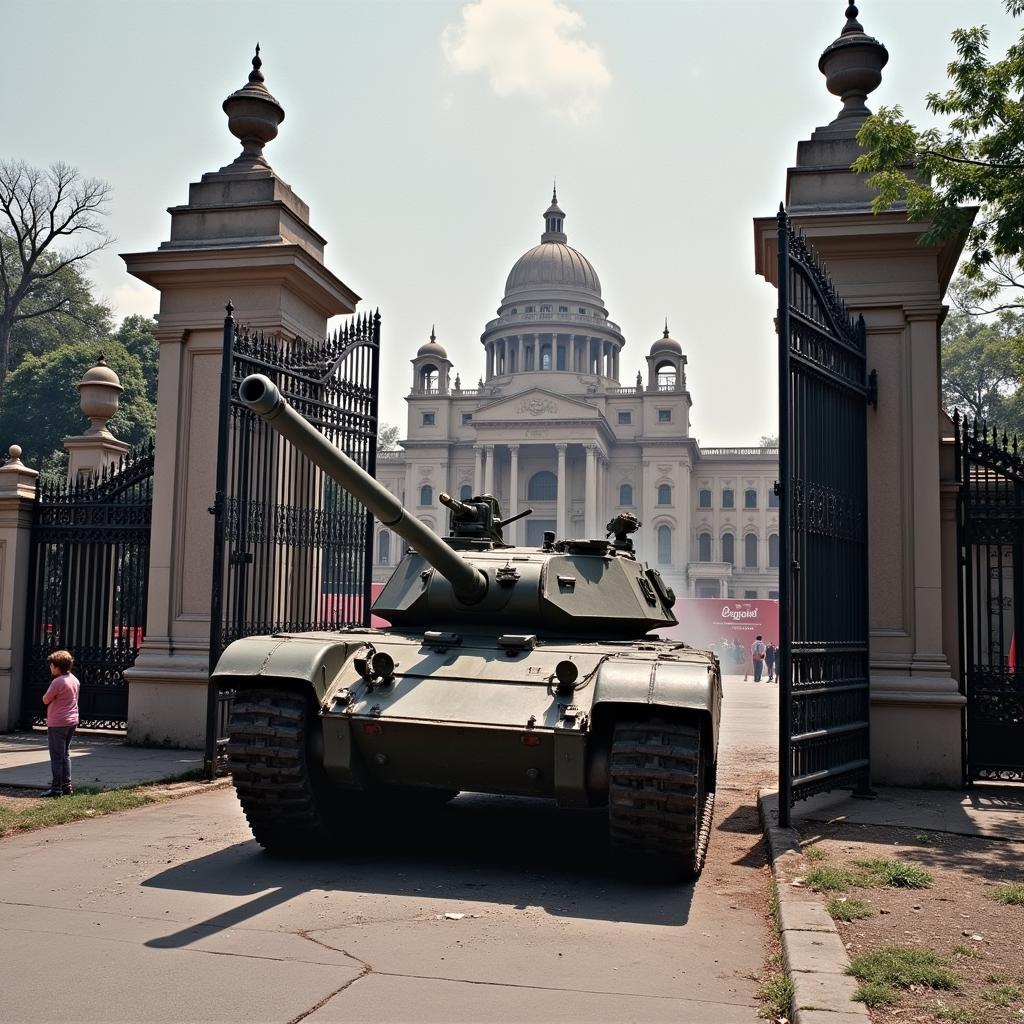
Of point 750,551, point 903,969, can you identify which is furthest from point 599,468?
point 903,969

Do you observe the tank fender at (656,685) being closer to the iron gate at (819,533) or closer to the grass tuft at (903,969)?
the iron gate at (819,533)

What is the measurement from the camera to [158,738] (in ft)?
37.8

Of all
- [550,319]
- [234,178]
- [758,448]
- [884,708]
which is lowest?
[884,708]

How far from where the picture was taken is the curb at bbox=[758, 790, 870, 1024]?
4227 mm

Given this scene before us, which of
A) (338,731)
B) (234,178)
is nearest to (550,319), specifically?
(234,178)


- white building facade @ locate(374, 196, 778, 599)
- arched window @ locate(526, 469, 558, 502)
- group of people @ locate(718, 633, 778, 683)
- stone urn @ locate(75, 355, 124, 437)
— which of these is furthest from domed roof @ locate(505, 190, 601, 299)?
stone urn @ locate(75, 355, 124, 437)

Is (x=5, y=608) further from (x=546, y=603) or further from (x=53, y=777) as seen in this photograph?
(x=546, y=603)

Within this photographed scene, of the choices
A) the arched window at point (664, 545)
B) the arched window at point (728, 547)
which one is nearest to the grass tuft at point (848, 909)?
the arched window at point (664, 545)

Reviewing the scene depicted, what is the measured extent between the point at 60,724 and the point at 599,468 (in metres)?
69.4

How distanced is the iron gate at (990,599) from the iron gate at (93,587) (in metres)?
8.71

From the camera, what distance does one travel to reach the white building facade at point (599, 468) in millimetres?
75875

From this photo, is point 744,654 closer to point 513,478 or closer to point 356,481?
point 356,481

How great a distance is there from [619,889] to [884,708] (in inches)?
168

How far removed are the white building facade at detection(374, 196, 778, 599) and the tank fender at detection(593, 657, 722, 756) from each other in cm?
6464
